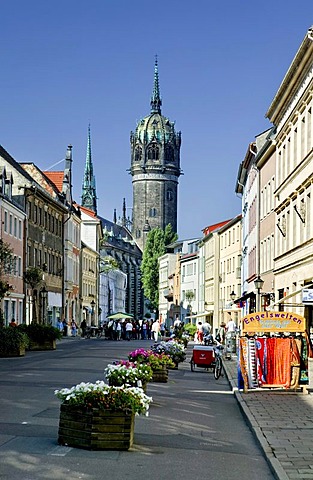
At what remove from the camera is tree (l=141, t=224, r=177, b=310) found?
168125 millimetres

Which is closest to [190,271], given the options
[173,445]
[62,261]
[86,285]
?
[86,285]

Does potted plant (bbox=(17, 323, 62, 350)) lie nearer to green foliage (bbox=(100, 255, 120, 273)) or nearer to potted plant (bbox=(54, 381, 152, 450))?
potted plant (bbox=(54, 381, 152, 450))

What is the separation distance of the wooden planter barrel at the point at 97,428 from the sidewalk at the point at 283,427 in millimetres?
1698

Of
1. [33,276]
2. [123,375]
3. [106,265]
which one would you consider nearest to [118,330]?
[33,276]

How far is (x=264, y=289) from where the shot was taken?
5228cm

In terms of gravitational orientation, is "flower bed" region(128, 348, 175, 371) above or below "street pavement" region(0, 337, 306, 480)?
above

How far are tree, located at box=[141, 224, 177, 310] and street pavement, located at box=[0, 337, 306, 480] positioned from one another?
146 metres

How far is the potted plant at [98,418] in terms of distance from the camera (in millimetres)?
11117

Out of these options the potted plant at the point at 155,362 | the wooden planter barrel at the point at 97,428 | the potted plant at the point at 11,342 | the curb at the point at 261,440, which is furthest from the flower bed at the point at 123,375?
the potted plant at the point at 11,342

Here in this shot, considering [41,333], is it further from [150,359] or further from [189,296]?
[189,296]

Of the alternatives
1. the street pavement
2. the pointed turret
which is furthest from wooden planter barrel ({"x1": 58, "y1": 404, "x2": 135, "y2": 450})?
the pointed turret

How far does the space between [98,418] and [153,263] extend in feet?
519

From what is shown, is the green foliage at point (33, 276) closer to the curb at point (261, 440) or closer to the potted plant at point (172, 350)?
the potted plant at point (172, 350)

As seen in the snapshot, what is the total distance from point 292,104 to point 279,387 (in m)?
20.9
